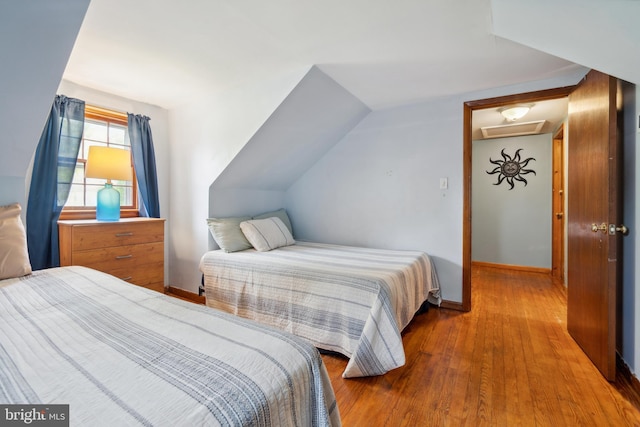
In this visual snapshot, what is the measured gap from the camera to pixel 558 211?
4.04 metres

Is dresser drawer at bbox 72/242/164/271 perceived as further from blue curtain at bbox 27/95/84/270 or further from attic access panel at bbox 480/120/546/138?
attic access panel at bbox 480/120/546/138

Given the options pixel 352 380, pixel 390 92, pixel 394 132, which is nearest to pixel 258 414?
pixel 352 380

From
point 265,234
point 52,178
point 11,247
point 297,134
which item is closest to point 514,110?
point 297,134

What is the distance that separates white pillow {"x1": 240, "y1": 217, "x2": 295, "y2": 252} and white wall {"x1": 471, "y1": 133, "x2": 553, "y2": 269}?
3.07m

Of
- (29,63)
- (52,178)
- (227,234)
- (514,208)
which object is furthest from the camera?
(514,208)

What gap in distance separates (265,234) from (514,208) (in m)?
3.87

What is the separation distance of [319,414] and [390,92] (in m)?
2.68

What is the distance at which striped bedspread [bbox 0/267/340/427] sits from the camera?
66cm

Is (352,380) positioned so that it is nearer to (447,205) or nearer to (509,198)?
(447,205)

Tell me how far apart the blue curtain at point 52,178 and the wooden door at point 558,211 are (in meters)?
5.43

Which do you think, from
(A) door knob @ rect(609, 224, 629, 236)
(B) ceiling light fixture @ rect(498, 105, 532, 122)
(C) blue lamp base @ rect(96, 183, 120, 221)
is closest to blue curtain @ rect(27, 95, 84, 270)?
(C) blue lamp base @ rect(96, 183, 120, 221)

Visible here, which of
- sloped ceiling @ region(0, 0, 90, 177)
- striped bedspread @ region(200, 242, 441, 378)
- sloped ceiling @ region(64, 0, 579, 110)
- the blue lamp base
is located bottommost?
striped bedspread @ region(200, 242, 441, 378)

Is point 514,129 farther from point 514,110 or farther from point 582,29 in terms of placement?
point 582,29

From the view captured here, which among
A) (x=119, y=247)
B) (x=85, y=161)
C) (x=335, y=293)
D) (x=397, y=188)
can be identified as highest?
(x=85, y=161)
